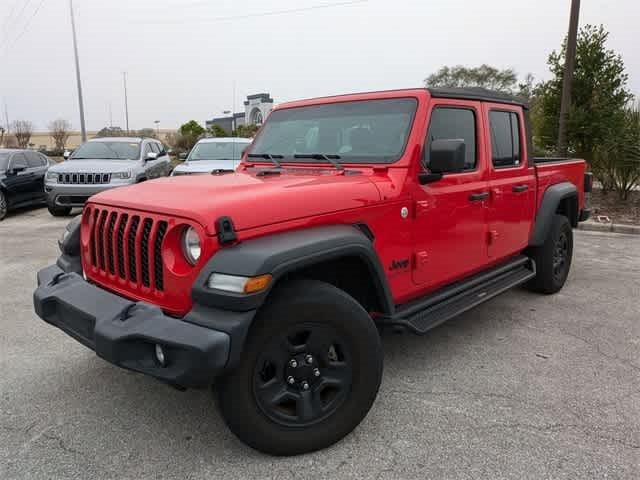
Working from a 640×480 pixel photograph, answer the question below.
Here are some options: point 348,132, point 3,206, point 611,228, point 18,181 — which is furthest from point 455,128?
point 18,181

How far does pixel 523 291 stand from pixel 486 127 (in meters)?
2.08

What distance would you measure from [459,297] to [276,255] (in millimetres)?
1847

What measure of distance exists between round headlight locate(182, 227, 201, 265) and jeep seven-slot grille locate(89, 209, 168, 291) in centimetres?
12

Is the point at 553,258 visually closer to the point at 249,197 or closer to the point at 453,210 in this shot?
the point at 453,210

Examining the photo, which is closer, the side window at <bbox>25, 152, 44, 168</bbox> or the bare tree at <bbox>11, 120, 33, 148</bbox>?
the side window at <bbox>25, 152, 44, 168</bbox>

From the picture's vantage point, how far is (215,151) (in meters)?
11.0

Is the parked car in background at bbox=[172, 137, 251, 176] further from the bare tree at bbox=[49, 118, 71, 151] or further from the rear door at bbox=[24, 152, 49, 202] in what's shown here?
the bare tree at bbox=[49, 118, 71, 151]

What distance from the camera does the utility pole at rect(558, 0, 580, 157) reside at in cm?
1079

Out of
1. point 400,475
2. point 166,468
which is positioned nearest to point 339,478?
point 400,475

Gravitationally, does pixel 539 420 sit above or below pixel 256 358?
below

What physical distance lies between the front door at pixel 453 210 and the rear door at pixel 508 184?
0.16m

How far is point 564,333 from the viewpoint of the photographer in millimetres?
4145

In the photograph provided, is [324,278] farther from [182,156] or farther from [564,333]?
[182,156]

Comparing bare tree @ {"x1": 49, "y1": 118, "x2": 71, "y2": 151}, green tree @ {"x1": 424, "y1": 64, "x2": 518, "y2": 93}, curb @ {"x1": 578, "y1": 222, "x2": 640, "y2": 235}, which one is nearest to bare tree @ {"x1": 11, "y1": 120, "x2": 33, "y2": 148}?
bare tree @ {"x1": 49, "y1": 118, "x2": 71, "y2": 151}
